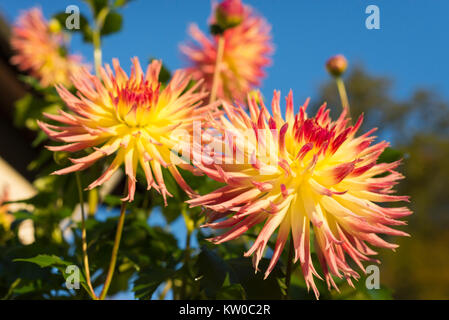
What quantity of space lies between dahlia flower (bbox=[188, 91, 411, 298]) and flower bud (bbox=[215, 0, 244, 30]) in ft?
1.63

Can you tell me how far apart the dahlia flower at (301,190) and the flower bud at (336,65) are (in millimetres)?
529

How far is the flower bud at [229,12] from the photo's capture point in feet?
3.10

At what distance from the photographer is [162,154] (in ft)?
1.83

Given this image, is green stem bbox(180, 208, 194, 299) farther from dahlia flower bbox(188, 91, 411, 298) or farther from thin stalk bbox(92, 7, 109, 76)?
thin stalk bbox(92, 7, 109, 76)

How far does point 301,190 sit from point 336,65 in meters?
0.61

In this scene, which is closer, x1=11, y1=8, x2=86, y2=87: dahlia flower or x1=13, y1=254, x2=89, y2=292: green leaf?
x1=13, y1=254, x2=89, y2=292: green leaf

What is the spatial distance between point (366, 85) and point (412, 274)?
5201mm

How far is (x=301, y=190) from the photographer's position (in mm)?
496

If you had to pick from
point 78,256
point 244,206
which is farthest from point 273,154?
point 78,256

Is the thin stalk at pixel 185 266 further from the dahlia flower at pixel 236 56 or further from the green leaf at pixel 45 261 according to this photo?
the dahlia flower at pixel 236 56

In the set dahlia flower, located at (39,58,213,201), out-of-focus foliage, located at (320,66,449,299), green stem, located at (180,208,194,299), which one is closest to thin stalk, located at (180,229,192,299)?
green stem, located at (180,208,194,299)

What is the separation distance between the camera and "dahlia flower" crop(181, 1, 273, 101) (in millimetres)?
1234

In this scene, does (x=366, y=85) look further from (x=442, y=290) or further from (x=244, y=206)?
(x=244, y=206)

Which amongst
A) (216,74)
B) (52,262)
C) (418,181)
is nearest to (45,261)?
(52,262)
